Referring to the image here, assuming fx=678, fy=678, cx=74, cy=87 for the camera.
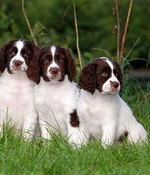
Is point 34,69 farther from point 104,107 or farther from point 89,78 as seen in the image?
point 104,107

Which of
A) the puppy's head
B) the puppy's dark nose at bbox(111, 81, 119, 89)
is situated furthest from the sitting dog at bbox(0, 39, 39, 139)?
the puppy's dark nose at bbox(111, 81, 119, 89)

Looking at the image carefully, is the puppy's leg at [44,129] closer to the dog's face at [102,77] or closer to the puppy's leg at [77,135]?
the puppy's leg at [77,135]

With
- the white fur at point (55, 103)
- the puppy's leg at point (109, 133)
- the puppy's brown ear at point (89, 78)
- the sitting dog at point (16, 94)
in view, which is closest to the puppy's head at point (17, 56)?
the sitting dog at point (16, 94)

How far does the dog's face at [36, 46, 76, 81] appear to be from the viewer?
845cm

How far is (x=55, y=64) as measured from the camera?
848cm

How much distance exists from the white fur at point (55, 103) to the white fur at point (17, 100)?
7.4 inches

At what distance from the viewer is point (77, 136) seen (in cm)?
852

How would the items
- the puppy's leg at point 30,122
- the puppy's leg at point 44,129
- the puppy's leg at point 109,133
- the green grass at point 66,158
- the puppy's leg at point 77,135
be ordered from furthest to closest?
the puppy's leg at point 30,122
the puppy's leg at point 44,129
the puppy's leg at point 77,135
the puppy's leg at point 109,133
the green grass at point 66,158

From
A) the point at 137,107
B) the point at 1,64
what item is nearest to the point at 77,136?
the point at 1,64

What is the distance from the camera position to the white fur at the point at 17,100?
8.98 metres

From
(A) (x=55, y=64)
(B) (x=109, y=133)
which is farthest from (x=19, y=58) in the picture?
(B) (x=109, y=133)

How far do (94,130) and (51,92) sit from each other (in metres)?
0.77

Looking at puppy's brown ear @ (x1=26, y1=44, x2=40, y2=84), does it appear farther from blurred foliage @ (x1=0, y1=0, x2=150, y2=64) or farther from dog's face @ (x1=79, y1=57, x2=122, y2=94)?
blurred foliage @ (x1=0, y1=0, x2=150, y2=64)

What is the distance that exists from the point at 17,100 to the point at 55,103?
22.5 inches
